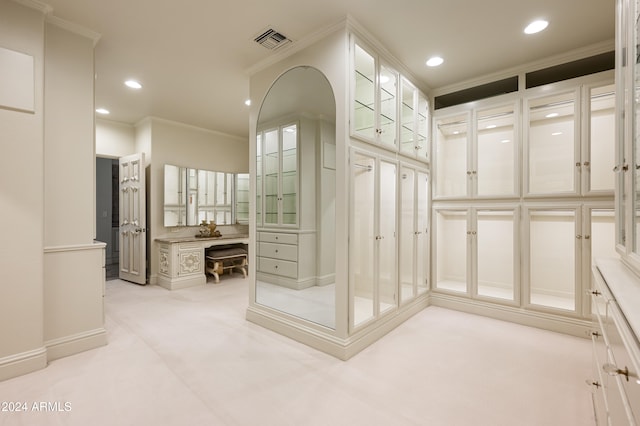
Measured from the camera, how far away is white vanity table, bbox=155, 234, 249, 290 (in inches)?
182

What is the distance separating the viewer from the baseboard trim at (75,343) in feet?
7.80

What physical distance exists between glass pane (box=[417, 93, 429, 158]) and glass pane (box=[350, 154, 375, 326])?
46.5 inches

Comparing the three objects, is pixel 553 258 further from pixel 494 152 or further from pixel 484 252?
pixel 494 152

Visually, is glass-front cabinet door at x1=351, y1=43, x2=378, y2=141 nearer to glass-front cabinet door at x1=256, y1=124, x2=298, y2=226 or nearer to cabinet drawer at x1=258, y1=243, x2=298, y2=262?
glass-front cabinet door at x1=256, y1=124, x2=298, y2=226

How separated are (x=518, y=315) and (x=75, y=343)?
439cm

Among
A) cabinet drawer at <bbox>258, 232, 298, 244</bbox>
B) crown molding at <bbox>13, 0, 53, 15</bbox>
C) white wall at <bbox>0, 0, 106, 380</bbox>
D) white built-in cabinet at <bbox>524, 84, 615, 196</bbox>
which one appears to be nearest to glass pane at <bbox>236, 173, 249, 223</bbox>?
cabinet drawer at <bbox>258, 232, 298, 244</bbox>

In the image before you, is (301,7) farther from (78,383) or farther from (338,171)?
(78,383)

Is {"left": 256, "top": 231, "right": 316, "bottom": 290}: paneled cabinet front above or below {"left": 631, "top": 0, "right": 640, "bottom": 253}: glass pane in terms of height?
below

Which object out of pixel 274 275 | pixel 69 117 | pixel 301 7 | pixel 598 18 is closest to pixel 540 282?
pixel 598 18

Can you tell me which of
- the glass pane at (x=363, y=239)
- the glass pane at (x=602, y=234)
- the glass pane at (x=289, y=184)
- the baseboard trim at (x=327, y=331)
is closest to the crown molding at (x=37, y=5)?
the glass pane at (x=289, y=184)

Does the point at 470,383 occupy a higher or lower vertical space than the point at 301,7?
lower

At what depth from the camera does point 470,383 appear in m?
2.09

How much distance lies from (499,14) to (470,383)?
9.53ft

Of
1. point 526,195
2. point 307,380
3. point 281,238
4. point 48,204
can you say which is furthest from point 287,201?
point 526,195
